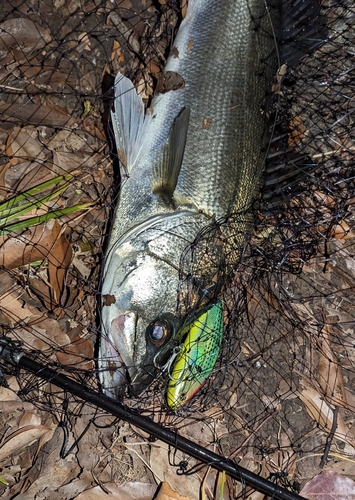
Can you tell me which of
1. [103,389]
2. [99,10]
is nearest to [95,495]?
[103,389]

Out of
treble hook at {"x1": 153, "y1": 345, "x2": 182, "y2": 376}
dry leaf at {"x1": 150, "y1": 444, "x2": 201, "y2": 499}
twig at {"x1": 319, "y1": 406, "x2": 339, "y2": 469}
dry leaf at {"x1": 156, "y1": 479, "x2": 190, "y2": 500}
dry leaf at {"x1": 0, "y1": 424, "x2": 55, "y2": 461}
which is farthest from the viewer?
twig at {"x1": 319, "y1": 406, "x2": 339, "y2": 469}

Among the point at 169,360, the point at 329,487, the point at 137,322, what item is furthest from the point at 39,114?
the point at 329,487

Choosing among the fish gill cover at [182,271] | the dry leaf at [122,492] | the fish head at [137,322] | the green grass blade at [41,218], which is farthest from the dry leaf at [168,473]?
the green grass blade at [41,218]

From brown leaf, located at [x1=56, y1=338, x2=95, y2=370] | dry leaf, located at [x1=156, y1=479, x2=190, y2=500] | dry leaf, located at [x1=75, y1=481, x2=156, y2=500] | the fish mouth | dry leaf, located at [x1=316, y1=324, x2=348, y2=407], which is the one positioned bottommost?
dry leaf, located at [x1=316, y1=324, x2=348, y2=407]

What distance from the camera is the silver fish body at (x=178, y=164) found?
3.60 metres

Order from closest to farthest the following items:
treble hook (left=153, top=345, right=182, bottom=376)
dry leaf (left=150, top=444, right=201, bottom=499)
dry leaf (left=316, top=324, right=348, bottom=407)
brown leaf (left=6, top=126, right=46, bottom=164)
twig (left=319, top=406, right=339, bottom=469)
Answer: treble hook (left=153, top=345, right=182, bottom=376) < dry leaf (left=150, top=444, right=201, bottom=499) < brown leaf (left=6, top=126, right=46, bottom=164) < twig (left=319, top=406, right=339, bottom=469) < dry leaf (left=316, top=324, right=348, bottom=407)

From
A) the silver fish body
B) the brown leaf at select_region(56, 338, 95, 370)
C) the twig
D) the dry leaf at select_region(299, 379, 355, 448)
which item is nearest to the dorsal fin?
the silver fish body

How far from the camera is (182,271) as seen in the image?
370 centimetres

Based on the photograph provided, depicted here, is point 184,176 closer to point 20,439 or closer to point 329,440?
point 20,439

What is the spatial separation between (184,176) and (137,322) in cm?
110

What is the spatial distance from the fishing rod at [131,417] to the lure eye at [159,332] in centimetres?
49

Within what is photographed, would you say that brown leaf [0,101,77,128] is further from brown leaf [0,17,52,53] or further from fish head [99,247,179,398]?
fish head [99,247,179,398]

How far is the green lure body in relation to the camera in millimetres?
3592

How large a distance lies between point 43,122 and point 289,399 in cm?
294
